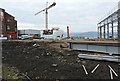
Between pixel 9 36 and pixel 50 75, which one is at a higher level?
pixel 9 36

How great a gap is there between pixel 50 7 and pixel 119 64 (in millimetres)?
67778

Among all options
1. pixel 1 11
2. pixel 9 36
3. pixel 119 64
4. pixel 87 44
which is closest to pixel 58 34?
pixel 9 36

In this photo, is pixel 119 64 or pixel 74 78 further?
pixel 119 64

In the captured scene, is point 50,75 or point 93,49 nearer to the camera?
point 50,75

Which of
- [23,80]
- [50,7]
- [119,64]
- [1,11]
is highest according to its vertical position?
[50,7]

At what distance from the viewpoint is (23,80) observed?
14.6 ft

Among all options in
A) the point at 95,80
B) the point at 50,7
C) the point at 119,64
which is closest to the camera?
the point at 95,80

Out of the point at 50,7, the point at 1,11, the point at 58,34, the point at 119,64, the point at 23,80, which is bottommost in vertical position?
the point at 23,80

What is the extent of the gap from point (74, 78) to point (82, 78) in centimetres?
42

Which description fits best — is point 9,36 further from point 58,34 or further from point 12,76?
point 12,76

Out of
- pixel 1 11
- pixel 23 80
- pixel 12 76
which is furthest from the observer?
pixel 1 11

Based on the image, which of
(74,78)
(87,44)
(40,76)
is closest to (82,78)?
(74,78)

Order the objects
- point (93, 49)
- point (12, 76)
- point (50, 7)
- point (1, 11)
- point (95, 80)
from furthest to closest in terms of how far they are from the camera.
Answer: point (50, 7), point (1, 11), point (93, 49), point (12, 76), point (95, 80)

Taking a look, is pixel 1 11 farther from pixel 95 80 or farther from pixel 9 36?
pixel 95 80
